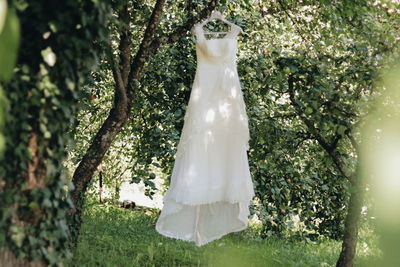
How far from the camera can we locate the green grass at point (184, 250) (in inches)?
151

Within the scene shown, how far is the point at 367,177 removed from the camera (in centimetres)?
302

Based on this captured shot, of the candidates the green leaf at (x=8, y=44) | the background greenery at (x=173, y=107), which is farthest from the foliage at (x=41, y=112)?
the green leaf at (x=8, y=44)

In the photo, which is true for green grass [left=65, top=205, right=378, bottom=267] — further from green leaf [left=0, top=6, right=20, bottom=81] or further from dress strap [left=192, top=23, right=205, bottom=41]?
green leaf [left=0, top=6, right=20, bottom=81]

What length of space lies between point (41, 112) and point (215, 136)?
1.58 metres

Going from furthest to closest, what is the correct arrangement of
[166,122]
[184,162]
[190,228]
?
1. [166,122]
2. [190,228]
3. [184,162]

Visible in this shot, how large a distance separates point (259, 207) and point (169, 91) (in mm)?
1458

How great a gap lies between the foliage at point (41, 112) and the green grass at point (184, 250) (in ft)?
5.75

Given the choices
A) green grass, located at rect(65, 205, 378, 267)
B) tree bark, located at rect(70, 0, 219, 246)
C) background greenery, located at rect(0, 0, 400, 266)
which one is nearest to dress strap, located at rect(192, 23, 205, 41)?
tree bark, located at rect(70, 0, 219, 246)

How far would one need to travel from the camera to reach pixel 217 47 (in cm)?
305

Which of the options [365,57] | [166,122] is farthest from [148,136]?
[365,57]

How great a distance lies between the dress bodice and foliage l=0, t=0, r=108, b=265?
1351mm

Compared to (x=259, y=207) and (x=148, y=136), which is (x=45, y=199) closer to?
(x=148, y=136)

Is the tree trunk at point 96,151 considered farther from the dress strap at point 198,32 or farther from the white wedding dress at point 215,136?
the dress strap at point 198,32

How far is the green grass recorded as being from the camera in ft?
12.5
